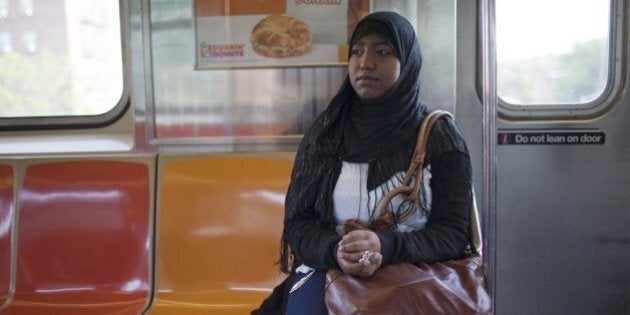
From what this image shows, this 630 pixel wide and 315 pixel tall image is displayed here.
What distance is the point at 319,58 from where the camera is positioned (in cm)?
280

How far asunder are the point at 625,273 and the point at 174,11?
2.66 m

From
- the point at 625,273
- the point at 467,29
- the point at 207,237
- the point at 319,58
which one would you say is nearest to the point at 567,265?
the point at 625,273

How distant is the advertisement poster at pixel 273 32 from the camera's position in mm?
2781

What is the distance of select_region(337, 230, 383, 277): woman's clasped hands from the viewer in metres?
1.57

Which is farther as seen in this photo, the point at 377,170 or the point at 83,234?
the point at 83,234

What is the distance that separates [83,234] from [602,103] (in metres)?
2.67

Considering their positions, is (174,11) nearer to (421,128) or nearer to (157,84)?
(157,84)

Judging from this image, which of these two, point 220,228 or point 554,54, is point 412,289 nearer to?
point 220,228

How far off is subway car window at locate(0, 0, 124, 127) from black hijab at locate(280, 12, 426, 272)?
1715mm

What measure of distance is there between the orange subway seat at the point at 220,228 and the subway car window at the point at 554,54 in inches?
48.9

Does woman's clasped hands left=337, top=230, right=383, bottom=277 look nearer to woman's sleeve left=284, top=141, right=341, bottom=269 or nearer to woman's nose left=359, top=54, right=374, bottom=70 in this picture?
woman's sleeve left=284, top=141, right=341, bottom=269

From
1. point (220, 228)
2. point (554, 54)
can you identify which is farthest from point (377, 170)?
point (554, 54)

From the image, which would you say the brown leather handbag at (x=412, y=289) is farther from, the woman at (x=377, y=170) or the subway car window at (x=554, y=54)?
the subway car window at (x=554, y=54)

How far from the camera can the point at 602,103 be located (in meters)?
2.90
